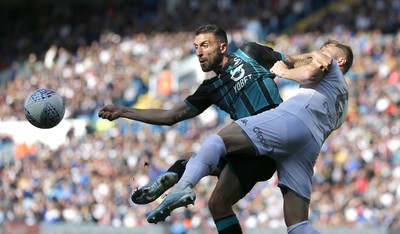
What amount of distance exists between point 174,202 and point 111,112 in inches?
65.0

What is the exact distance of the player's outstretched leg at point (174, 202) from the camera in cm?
725

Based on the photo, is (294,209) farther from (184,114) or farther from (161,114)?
(161,114)

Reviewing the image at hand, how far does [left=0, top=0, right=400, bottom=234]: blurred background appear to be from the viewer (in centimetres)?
1641

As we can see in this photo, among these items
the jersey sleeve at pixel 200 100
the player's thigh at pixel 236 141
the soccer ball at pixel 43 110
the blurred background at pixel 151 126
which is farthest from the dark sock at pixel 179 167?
the blurred background at pixel 151 126

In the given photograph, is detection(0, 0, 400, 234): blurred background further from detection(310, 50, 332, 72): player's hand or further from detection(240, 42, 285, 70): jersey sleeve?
detection(310, 50, 332, 72): player's hand

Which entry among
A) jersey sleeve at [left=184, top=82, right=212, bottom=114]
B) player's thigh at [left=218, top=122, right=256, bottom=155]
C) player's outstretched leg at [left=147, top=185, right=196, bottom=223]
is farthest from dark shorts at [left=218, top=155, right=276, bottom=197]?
player's outstretched leg at [left=147, top=185, right=196, bottom=223]

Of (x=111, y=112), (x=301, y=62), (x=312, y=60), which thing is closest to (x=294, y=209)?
(x=312, y=60)

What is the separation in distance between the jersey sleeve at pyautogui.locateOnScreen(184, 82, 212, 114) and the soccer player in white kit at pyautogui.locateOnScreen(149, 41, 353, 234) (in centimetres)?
87

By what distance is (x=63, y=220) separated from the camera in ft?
64.4

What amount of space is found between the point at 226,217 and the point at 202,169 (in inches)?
28.9

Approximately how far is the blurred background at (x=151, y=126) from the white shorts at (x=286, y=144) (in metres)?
6.05

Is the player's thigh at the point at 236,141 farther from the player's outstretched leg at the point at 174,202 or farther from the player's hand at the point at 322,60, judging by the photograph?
the player's hand at the point at 322,60

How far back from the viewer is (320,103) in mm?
7930

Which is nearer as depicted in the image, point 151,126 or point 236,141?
point 236,141
